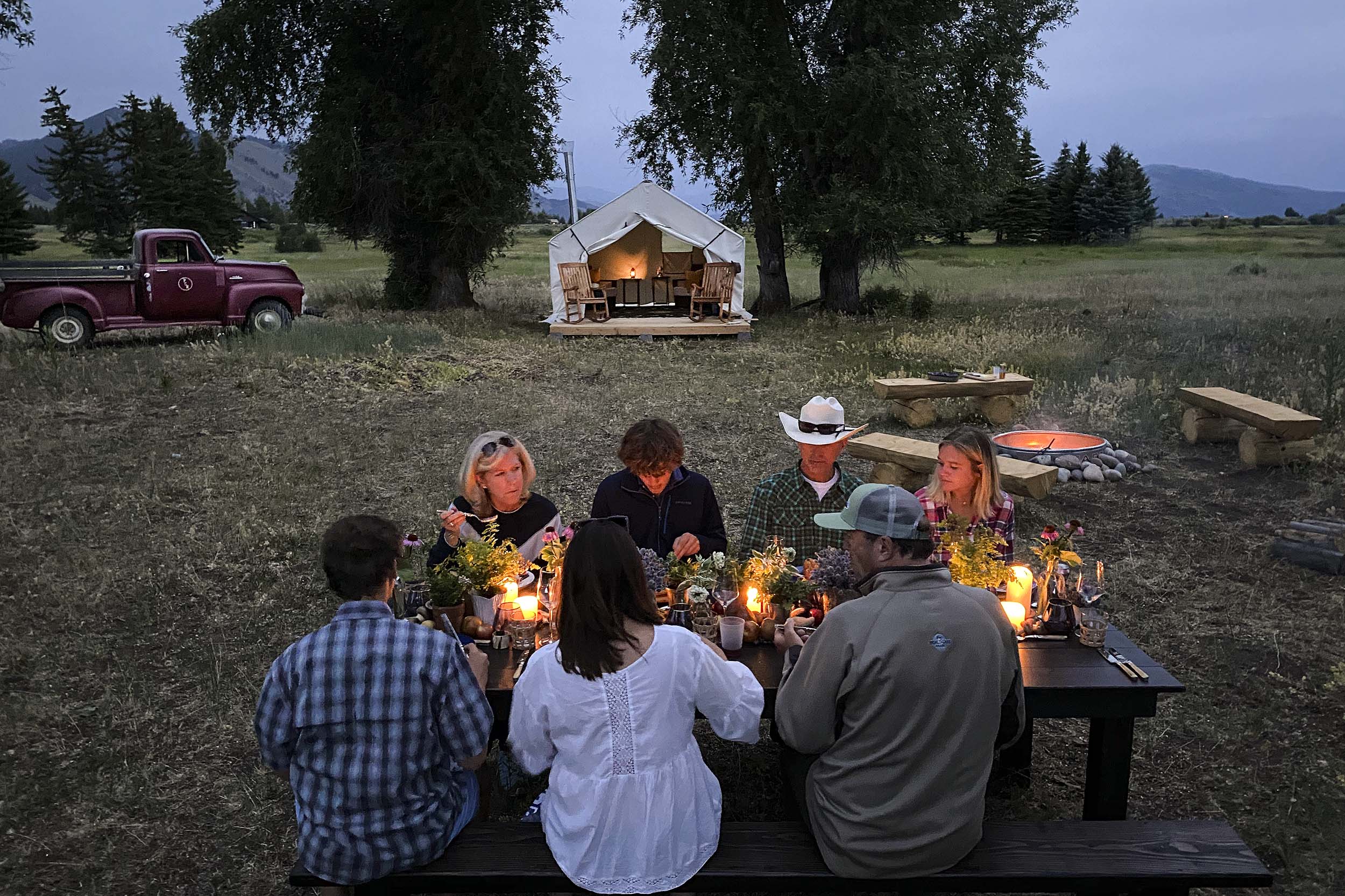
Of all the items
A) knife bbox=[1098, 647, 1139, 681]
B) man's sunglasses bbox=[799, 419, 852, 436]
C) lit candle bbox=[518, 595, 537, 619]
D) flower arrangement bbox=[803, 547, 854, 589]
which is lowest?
knife bbox=[1098, 647, 1139, 681]

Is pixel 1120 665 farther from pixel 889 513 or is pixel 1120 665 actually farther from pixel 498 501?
pixel 498 501

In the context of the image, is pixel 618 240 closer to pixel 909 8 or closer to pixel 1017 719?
pixel 909 8

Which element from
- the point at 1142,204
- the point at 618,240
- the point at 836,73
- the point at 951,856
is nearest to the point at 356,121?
the point at 618,240

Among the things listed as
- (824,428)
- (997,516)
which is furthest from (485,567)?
(997,516)

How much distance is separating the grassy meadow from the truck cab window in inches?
52.6

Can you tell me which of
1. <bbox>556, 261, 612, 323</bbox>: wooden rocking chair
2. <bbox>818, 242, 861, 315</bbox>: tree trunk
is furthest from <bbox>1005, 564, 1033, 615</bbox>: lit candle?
<bbox>818, 242, 861, 315</bbox>: tree trunk

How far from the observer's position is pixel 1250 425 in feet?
28.3

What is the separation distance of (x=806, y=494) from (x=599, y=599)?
7.92ft

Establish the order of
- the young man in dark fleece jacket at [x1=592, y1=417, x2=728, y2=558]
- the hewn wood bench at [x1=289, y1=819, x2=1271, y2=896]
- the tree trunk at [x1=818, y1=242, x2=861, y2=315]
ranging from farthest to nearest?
the tree trunk at [x1=818, y1=242, x2=861, y2=315], the young man in dark fleece jacket at [x1=592, y1=417, x2=728, y2=558], the hewn wood bench at [x1=289, y1=819, x2=1271, y2=896]

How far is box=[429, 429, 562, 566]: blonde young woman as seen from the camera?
14.5ft

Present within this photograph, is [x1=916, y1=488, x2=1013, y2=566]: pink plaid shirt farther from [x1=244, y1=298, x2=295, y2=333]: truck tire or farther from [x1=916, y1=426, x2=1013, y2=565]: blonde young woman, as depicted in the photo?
[x1=244, y1=298, x2=295, y2=333]: truck tire

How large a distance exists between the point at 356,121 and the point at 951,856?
20549 millimetres

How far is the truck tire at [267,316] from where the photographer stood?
51.5ft

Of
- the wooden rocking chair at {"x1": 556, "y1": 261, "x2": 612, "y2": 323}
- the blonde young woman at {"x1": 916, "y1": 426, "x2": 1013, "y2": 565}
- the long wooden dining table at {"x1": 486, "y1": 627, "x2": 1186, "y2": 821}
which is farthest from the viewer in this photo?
the wooden rocking chair at {"x1": 556, "y1": 261, "x2": 612, "y2": 323}
